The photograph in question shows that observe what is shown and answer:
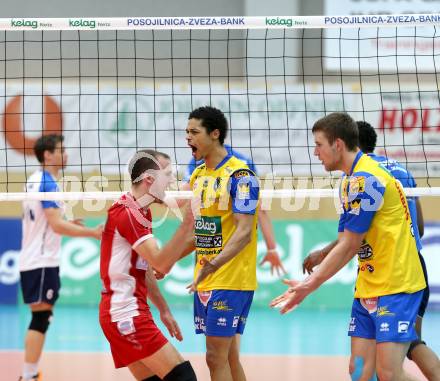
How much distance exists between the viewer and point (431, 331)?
10.9 m

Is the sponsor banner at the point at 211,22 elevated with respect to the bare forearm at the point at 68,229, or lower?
elevated

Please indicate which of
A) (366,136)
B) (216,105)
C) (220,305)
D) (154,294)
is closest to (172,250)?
(154,294)

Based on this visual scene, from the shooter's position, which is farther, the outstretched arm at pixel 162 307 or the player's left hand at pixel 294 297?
the outstretched arm at pixel 162 307

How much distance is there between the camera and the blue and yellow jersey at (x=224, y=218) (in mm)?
5750

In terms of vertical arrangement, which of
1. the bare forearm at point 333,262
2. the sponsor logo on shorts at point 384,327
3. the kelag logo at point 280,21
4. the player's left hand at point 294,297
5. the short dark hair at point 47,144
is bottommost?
the sponsor logo on shorts at point 384,327

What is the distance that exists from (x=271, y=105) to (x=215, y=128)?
769cm

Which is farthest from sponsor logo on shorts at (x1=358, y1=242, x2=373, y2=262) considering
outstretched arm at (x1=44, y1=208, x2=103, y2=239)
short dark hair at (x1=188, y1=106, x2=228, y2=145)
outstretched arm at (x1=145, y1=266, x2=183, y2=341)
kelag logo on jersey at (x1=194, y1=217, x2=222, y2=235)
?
outstretched arm at (x1=44, y1=208, x2=103, y2=239)

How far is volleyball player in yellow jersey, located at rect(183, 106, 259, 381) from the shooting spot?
570 centimetres

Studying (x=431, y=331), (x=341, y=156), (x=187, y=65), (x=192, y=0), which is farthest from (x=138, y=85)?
(x=341, y=156)

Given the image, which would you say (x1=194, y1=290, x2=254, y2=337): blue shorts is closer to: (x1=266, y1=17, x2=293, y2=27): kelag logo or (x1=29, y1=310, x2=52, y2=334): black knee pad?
(x1=266, y1=17, x2=293, y2=27): kelag logo

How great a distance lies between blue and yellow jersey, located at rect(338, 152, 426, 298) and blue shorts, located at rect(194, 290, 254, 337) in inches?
40.1

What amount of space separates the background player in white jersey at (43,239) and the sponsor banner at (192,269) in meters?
4.31

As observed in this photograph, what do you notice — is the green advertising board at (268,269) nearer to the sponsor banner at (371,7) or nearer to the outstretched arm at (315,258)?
the sponsor banner at (371,7)

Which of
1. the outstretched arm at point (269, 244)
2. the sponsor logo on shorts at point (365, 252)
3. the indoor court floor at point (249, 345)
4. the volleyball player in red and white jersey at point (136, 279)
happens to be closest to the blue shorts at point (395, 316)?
the sponsor logo on shorts at point (365, 252)
